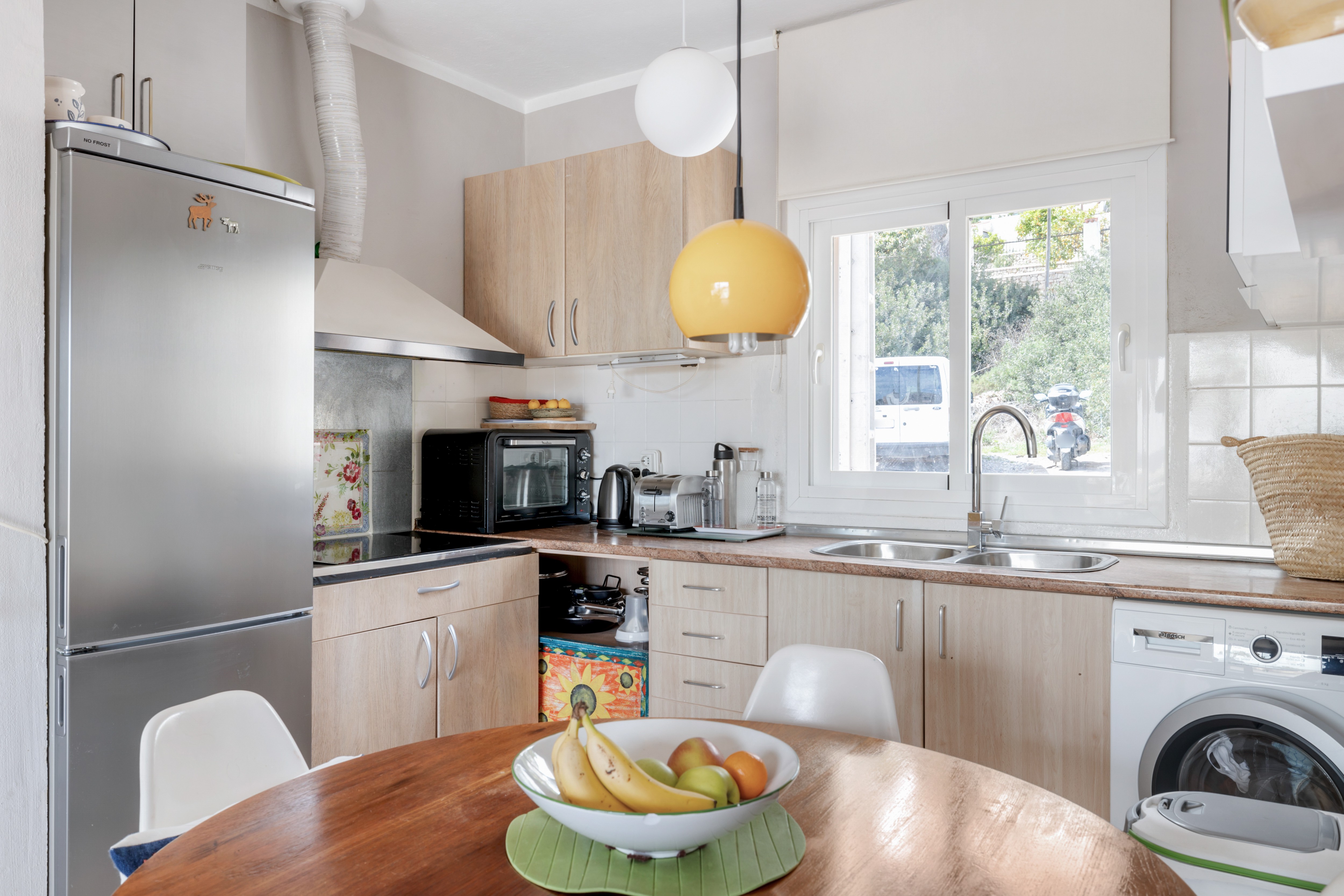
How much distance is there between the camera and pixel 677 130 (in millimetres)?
1905

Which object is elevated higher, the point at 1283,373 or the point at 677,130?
the point at 677,130

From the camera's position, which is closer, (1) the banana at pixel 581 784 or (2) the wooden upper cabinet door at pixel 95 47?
(1) the banana at pixel 581 784

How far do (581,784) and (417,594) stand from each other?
185 cm

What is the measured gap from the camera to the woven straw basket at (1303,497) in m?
2.10

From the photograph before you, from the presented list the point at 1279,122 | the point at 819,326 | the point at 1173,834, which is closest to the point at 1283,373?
the point at 819,326

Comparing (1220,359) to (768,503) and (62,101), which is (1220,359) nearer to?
(768,503)

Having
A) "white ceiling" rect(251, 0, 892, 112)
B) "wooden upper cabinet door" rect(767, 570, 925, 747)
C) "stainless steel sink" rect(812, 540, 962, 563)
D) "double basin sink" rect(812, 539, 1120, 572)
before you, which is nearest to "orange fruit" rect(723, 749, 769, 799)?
"wooden upper cabinet door" rect(767, 570, 925, 747)

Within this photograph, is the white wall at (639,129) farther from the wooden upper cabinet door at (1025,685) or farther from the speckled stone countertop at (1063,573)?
the wooden upper cabinet door at (1025,685)

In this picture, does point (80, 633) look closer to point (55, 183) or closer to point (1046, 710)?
point (55, 183)

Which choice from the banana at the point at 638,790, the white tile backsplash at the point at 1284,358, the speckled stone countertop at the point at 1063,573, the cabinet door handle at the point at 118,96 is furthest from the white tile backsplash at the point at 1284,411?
the cabinet door handle at the point at 118,96

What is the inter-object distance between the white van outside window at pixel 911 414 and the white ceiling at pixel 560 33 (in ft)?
4.28

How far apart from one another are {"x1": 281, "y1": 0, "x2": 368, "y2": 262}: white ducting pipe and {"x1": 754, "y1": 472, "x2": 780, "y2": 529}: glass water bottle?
1716 mm

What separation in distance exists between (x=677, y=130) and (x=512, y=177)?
187cm

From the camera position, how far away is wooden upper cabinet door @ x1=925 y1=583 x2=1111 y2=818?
2143 millimetres
